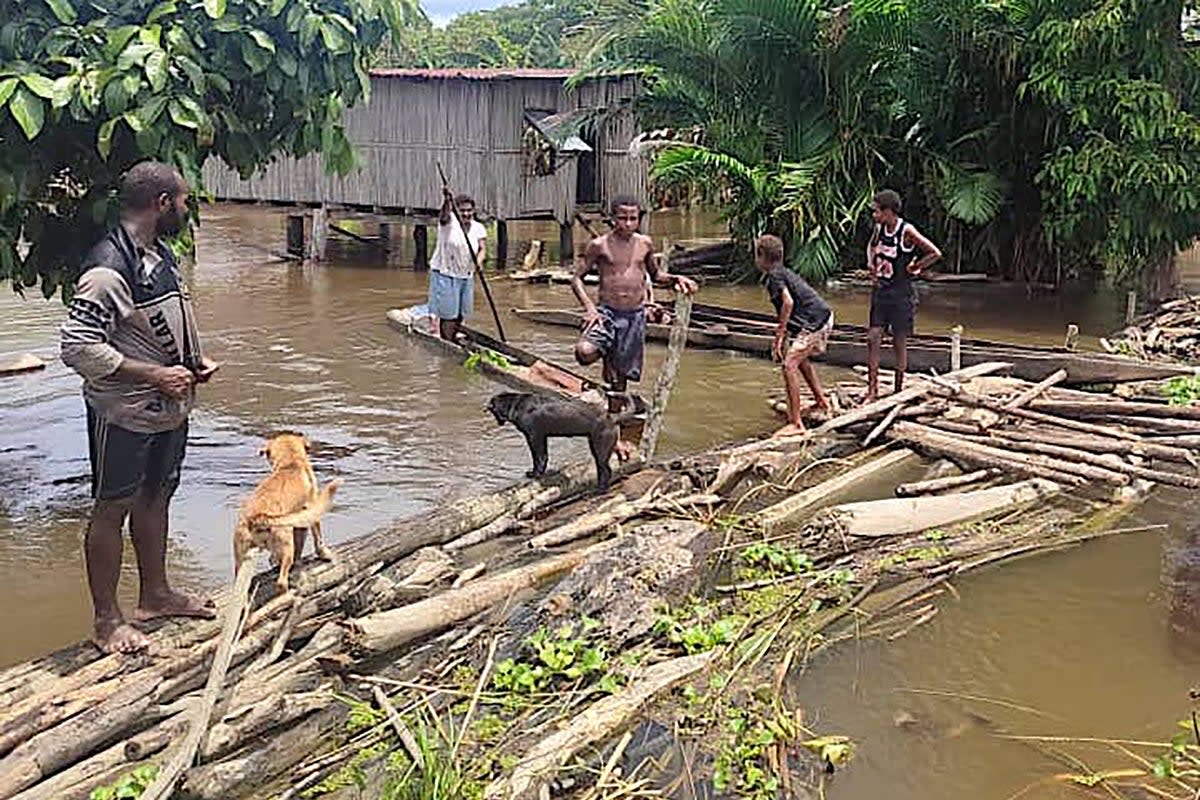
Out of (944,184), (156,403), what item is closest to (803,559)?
(156,403)

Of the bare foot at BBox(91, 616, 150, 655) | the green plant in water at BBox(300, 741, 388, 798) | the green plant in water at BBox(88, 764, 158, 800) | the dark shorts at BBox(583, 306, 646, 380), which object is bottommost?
the green plant in water at BBox(300, 741, 388, 798)

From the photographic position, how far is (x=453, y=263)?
11.4 m

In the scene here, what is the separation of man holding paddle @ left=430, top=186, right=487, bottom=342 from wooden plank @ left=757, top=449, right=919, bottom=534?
5.01 m

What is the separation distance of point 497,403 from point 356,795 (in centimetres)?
329

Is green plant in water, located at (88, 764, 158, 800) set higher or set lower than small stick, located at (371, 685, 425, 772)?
lower

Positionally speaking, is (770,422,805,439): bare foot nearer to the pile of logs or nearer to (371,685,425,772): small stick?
(371,685,425,772): small stick

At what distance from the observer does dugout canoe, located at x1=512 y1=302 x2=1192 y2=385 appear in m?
9.93

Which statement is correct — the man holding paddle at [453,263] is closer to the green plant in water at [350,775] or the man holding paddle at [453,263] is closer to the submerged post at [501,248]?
the green plant in water at [350,775]

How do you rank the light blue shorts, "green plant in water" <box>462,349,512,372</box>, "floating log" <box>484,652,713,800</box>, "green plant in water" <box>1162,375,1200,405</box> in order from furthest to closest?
the light blue shorts, "green plant in water" <box>462,349,512,372</box>, "green plant in water" <box>1162,375,1200,405</box>, "floating log" <box>484,652,713,800</box>

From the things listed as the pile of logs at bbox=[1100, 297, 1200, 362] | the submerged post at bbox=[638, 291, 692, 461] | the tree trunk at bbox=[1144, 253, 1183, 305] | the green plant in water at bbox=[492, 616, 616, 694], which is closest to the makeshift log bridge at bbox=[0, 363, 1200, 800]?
the green plant in water at bbox=[492, 616, 616, 694]

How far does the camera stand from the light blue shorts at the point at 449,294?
11.6 meters

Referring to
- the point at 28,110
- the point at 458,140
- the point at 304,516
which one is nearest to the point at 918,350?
the point at 304,516

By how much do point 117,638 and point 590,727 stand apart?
5.85ft

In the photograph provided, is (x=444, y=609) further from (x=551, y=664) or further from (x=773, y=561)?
(x=773, y=561)
